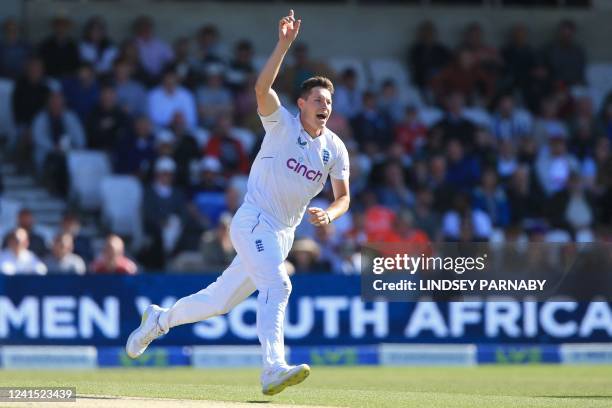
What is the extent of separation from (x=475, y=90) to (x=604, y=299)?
6.28 metres

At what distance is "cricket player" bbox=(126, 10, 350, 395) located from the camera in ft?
31.0

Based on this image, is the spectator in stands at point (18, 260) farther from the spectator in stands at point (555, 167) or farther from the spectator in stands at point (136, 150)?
the spectator in stands at point (555, 167)

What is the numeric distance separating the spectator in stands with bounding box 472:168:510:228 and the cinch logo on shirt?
9.62 metres

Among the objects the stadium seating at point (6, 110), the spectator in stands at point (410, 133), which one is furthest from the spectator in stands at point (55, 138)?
the spectator in stands at point (410, 133)

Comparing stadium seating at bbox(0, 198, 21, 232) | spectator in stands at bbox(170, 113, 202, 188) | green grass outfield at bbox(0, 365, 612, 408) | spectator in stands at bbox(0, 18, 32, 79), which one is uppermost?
spectator in stands at bbox(0, 18, 32, 79)

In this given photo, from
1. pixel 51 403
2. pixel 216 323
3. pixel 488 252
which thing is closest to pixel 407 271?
pixel 488 252

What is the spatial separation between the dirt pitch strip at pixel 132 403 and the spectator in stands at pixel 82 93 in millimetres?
9528

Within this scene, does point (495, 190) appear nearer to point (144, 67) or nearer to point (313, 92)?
point (144, 67)

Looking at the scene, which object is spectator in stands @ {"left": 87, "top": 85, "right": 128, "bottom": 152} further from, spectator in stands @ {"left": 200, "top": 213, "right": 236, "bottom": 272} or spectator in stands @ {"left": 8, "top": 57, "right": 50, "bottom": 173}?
A: spectator in stands @ {"left": 200, "top": 213, "right": 236, "bottom": 272}

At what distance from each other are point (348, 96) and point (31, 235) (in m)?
5.91

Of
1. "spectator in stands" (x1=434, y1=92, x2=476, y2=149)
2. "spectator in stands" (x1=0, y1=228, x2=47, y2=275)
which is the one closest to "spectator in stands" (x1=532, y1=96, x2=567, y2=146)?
"spectator in stands" (x1=434, y1=92, x2=476, y2=149)

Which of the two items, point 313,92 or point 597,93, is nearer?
point 313,92

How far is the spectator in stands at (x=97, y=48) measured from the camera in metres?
19.5

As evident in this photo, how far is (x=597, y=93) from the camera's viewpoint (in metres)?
23.2
